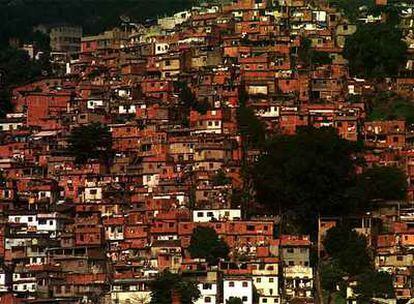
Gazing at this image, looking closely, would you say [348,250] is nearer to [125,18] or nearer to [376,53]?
[376,53]

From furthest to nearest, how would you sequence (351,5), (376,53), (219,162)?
(351,5), (376,53), (219,162)

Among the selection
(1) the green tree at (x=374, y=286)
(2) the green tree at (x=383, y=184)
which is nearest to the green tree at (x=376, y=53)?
(2) the green tree at (x=383, y=184)

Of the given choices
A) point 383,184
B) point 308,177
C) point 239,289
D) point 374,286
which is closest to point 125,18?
point 383,184

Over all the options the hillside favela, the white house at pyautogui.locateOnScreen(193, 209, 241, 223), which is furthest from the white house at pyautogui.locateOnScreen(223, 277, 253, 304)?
the white house at pyautogui.locateOnScreen(193, 209, 241, 223)

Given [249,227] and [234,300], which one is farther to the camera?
[249,227]

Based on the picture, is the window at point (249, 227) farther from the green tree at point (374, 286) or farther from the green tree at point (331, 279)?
the green tree at point (374, 286)

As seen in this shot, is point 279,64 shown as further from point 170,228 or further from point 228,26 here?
point 170,228
